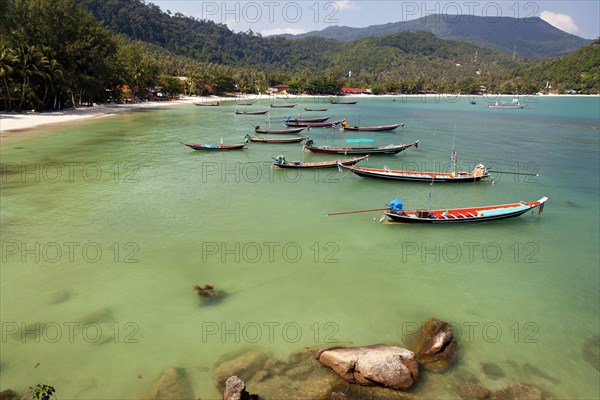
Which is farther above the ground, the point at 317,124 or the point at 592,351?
the point at 317,124

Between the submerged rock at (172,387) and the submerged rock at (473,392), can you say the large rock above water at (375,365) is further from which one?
the submerged rock at (172,387)

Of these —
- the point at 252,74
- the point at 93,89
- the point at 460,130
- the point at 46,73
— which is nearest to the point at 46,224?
the point at 46,73

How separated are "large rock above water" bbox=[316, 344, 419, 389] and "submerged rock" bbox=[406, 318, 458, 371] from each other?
27.5 inches

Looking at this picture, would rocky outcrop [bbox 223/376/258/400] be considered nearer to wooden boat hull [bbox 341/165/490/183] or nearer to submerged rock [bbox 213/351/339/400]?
submerged rock [bbox 213/351/339/400]

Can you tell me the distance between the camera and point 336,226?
1955 cm

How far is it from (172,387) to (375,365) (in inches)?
201

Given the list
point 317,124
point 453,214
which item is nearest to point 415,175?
point 453,214

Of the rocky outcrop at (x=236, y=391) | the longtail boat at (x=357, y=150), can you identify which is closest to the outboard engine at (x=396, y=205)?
the rocky outcrop at (x=236, y=391)

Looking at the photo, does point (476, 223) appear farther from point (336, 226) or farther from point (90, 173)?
point (90, 173)

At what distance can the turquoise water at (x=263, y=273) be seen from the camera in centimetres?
1045

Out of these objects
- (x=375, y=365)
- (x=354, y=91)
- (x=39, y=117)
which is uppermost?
(x=354, y=91)

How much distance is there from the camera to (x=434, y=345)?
10422 mm

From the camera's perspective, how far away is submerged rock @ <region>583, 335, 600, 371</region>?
34.5 ft

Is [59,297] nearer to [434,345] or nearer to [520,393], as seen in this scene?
[434,345]
